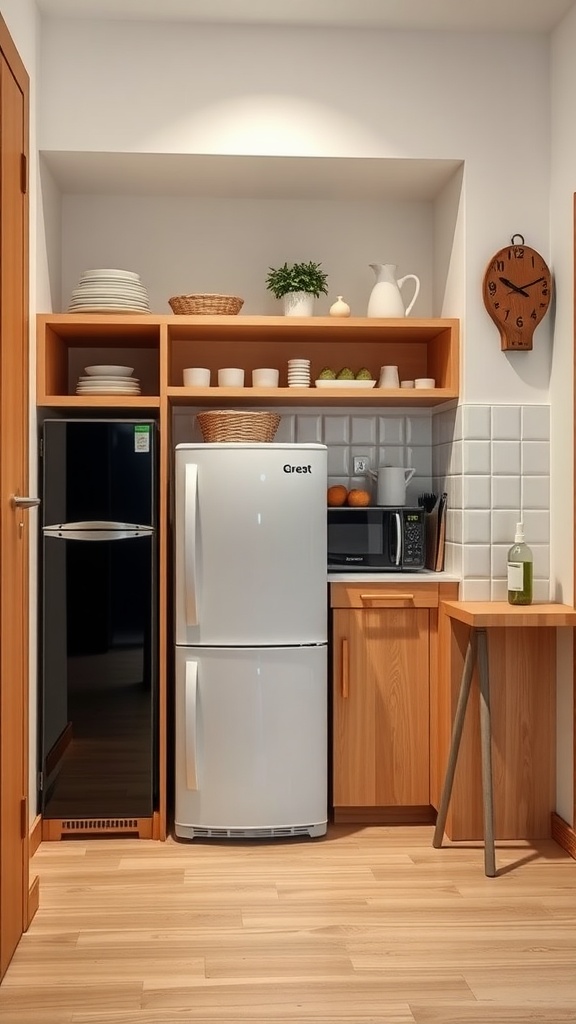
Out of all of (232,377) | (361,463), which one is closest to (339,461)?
(361,463)

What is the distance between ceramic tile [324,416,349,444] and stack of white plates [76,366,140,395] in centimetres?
86

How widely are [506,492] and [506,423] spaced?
Answer: 25 centimetres

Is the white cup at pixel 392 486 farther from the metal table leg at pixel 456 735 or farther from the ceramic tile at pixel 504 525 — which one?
the metal table leg at pixel 456 735

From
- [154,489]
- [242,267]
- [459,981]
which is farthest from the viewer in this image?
[242,267]

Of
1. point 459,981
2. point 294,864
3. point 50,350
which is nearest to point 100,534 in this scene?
point 50,350

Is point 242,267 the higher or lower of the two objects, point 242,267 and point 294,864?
the higher

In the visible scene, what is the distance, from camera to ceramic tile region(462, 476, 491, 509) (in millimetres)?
3637

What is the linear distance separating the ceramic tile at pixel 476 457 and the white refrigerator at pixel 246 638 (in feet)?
1.73

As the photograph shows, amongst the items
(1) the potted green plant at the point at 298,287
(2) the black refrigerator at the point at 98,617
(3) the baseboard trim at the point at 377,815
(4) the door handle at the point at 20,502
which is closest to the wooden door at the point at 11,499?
(4) the door handle at the point at 20,502

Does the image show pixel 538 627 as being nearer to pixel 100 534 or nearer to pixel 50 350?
pixel 100 534

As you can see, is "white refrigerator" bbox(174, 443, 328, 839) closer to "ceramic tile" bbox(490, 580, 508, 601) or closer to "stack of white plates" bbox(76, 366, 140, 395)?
"stack of white plates" bbox(76, 366, 140, 395)

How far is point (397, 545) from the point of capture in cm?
377

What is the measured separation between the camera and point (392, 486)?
390cm

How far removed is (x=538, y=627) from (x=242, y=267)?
1.87 m
